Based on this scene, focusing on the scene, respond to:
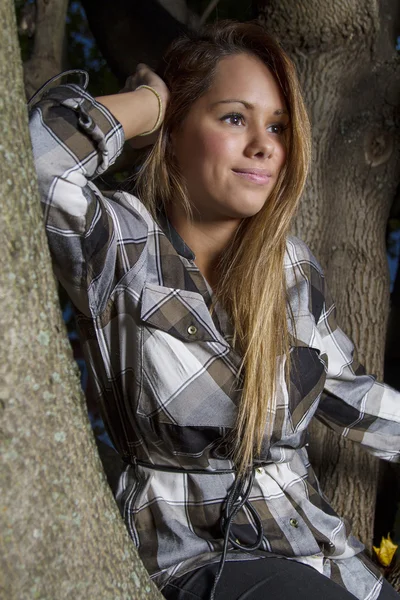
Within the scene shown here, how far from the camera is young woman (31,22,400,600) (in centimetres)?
186

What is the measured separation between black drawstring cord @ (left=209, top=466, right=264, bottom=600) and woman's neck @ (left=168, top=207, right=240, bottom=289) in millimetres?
566

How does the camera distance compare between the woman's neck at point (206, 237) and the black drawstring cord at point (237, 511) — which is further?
the woman's neck at point (206, 237)

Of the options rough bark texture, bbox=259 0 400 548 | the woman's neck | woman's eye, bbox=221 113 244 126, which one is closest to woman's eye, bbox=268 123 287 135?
woman's eye, bbox=221 113 244 126

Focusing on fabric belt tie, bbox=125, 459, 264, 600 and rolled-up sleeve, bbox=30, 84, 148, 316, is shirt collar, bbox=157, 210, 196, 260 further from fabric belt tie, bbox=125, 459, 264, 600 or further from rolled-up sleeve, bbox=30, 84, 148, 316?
fabric belt tie, bbox=125, 459, 264, 600

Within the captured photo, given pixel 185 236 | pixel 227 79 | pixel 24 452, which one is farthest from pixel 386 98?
pixel 24 452

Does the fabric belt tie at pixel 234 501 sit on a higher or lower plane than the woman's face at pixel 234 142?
lower

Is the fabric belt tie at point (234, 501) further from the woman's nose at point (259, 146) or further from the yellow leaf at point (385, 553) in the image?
the yellow leaf at point (385, 553)

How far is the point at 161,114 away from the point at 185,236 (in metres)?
0.35

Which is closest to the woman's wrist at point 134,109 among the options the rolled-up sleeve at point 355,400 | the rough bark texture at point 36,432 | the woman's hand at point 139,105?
the woman's hand at point 139,105

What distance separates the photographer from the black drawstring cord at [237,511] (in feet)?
6.34

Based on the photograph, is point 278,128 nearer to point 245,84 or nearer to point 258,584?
point 245,84

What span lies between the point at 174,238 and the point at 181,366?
0.41m

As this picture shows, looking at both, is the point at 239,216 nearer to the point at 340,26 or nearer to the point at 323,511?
the point at 323,511

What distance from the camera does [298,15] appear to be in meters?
2.91
